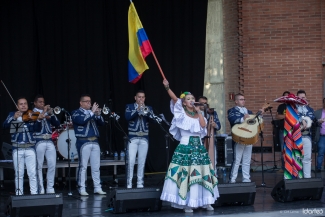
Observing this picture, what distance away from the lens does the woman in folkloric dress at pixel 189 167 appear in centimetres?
927

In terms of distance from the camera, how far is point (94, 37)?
1473 cm

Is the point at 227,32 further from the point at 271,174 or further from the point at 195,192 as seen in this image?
the point at 195,192

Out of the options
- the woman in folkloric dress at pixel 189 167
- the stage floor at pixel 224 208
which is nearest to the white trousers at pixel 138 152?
the stage floor at pixel 224 208

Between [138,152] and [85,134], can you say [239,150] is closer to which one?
[138,152]

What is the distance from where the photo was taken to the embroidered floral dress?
9266 mm

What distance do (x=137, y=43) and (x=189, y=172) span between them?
2853 millimetres

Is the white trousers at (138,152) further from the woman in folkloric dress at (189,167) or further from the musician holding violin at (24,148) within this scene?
the woman in folkloric dress at (189,167)

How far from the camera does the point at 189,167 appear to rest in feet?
30.6

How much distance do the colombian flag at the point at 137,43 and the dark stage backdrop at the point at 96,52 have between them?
275 centimetres

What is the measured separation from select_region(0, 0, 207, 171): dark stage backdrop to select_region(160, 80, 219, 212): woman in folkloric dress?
178 inches

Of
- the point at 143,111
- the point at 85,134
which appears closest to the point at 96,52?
the point at 143,111

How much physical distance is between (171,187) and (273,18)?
23.8 feet

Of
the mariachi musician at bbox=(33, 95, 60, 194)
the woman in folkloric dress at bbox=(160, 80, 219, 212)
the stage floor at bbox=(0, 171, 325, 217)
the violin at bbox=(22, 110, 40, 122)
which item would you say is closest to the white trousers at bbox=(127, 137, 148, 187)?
the stage floor at bbox=(0, 171, 325, 217)

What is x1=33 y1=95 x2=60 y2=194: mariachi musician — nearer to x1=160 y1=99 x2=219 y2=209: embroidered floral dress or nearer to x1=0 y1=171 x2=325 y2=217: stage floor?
x1=0 y1=171 x2=325 y2=217: stage floor
